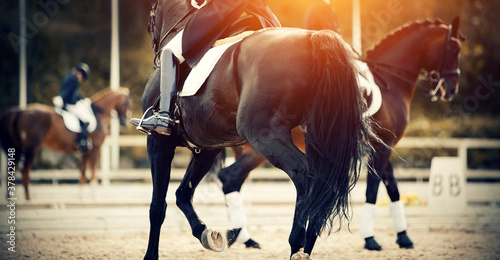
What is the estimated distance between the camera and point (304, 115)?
3.79 m

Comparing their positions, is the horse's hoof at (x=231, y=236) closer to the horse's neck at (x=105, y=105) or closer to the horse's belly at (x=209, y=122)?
the horse's belly at (x=209, y=122)

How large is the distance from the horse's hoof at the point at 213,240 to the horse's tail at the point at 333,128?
130 cm

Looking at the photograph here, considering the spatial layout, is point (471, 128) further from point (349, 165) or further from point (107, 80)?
point (349, 165)

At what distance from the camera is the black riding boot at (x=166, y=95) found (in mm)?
4402

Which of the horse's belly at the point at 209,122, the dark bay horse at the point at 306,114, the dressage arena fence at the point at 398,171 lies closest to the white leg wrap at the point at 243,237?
the horse's belly at the point at 209,122

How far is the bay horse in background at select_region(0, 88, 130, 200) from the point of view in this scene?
12.1 m

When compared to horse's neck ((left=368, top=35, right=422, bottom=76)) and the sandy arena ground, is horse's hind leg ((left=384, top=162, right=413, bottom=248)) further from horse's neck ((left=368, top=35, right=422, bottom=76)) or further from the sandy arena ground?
horse's neck ((left=368, top=35, right=422, bottom=76))

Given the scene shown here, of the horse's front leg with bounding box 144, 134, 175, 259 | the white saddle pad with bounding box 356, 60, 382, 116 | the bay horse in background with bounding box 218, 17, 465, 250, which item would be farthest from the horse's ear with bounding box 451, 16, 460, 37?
the horse's front leg with bounding box 144, 134, 175, 259

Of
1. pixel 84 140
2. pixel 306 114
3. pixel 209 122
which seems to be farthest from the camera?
pixel 84 140

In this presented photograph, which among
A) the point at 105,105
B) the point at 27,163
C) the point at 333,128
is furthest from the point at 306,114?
the point at 105,105

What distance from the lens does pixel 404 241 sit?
6.29m

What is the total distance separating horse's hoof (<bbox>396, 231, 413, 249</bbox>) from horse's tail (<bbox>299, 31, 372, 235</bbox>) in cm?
279

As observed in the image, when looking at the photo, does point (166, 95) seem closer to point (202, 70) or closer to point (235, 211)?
point (202, 70)

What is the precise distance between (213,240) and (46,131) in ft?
28.9
